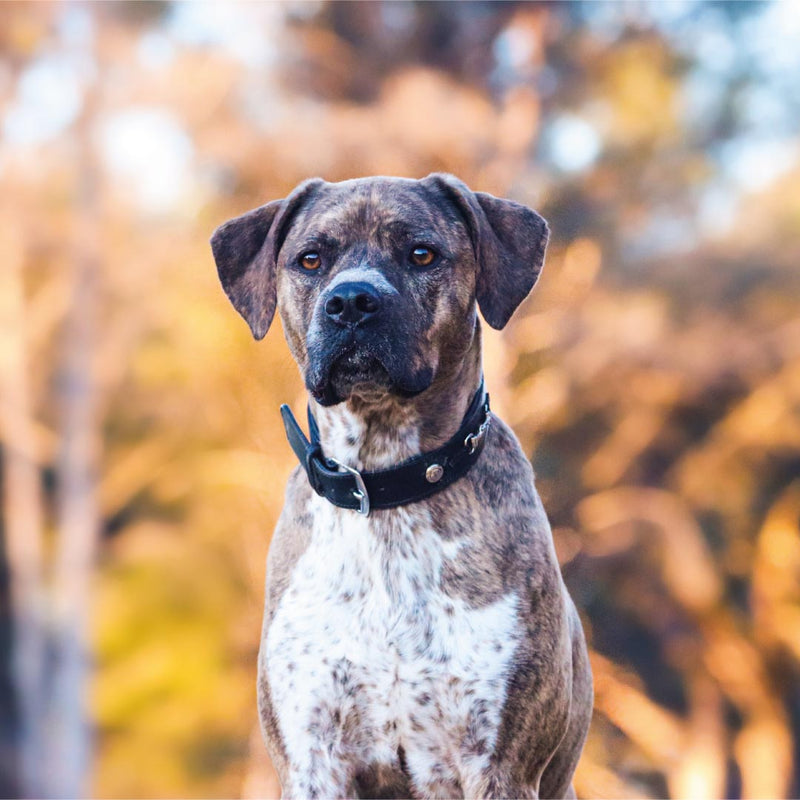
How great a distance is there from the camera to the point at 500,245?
2.57m

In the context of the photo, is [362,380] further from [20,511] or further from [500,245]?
[20,511]

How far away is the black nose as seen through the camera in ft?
7.57

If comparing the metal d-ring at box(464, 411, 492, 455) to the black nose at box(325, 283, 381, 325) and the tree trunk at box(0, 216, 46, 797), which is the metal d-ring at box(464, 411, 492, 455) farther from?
the tree trunk at box(0, 216, 46, 797)

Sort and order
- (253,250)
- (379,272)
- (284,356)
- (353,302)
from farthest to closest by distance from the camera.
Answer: (284,356) → (253,250) → (379,272) → (353,302)

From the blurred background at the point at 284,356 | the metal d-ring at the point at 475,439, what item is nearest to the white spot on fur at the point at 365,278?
the metal d-ring at the point at 475,439

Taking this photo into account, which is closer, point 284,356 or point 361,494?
point 361,494

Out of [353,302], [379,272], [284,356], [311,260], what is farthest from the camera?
[284,356]

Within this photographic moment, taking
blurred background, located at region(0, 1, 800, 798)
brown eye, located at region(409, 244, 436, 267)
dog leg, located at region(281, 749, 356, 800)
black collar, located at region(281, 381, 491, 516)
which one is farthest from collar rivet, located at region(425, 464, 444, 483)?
blurred background, located at region(0, 1, 800, 798)

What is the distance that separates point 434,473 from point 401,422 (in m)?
0.14

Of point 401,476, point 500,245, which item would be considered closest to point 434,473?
point 401,476

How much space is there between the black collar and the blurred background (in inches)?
356

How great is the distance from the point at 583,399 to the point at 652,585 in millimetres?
2063

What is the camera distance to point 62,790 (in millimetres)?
11719

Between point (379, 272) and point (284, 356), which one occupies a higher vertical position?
point (379, 272)
